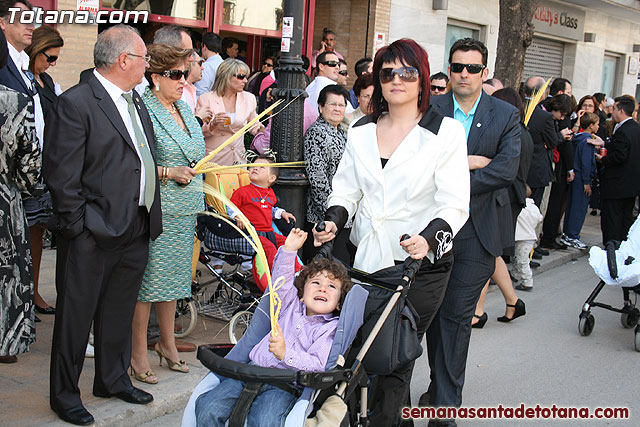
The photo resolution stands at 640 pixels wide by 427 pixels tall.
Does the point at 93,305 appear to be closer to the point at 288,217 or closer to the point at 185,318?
the point at 185,318

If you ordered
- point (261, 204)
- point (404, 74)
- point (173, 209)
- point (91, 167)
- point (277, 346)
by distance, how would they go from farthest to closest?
1. point (261, 204)
2. point (173, 209)
3. point (91, 167)
4. point (404, 74)
5. point (277, 346)

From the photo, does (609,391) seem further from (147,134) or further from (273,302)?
(147,134)

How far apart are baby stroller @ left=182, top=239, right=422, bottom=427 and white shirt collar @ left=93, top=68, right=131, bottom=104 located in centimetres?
156

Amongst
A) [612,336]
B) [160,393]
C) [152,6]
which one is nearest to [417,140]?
[160,393]

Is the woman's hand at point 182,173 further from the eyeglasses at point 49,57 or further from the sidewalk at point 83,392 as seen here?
the eyeglasses at point 49,57

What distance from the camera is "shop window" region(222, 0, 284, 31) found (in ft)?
41.4

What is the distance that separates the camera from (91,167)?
13.9ft

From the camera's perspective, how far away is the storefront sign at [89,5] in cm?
976

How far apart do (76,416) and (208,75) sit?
5928 millimetres

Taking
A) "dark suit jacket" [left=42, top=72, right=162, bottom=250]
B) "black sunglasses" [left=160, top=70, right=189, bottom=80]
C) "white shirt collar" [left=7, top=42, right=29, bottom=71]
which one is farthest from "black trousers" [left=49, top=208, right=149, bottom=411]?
"white shirt collar" [left=7, top=42, right=29, bottom=71]

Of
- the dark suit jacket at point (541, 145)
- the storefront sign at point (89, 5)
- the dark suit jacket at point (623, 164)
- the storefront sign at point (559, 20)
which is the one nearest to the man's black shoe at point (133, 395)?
the storefront sign at point (89, 5)

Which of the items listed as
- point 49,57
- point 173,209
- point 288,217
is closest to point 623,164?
point 288,217

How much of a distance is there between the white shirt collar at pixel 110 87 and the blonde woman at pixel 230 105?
7.92ft

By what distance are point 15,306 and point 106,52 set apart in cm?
159
